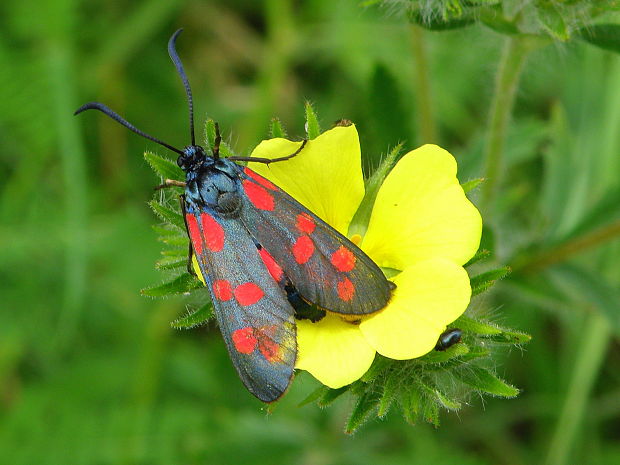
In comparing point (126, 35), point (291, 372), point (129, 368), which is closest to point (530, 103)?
point (126, 35)

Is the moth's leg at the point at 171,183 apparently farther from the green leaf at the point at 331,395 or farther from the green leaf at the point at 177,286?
the green leaf at the point at 331,395

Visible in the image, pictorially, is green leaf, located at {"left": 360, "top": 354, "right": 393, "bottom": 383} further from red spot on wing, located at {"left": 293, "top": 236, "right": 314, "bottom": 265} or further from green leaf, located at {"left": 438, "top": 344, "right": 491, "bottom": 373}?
red spot on wing, located at {"left": 293, "top": 236, "right": 314, "bottom": 265}

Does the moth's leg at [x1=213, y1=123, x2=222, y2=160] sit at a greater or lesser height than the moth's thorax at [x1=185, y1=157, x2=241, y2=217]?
greater

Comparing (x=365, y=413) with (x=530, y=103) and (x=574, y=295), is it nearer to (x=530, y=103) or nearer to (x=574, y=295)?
(x=574, y=295)

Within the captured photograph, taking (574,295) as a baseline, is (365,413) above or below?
above

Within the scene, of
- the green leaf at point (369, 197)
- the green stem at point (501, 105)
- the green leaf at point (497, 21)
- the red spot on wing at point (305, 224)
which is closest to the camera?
the red spot on wing at point (305, 224)

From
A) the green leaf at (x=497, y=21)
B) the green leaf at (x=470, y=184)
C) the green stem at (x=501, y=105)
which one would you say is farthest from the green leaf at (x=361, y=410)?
the green leaf at (x=497, y=21)

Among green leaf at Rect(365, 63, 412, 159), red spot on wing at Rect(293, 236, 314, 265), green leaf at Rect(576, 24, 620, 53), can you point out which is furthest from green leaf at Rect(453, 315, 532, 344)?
green leaf at Rect(365, 63, 412, 159)
